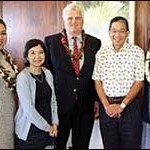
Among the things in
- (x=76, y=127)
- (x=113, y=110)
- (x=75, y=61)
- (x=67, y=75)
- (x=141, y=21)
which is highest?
(x=141, y=21)

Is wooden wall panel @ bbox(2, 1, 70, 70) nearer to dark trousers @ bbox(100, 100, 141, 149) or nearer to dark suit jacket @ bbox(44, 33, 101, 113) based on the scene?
dark suit jacket @ bbox(44, 33, 101, 113)

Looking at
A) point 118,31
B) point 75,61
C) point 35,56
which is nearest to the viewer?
point 35,56

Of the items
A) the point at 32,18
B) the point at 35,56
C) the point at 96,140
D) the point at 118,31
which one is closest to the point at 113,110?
the point at 118,31

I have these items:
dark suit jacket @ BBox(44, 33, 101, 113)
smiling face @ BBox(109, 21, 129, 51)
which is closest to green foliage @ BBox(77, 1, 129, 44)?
dark suit jacket @ BBox(44, 33, 101, 113)

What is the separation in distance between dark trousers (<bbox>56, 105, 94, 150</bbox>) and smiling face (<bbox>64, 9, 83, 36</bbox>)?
608mm

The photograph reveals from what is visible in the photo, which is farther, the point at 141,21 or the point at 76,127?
the point at 141,21

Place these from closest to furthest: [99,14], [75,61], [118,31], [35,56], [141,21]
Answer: [35,56] < [118,31] < [75,61] < [141,21] < [99,14]

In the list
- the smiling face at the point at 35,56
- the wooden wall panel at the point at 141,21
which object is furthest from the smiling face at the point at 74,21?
the wooden wall panel at the point at 141,21

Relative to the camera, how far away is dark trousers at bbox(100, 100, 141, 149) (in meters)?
2.51

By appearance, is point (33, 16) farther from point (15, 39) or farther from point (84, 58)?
point (84, 58)

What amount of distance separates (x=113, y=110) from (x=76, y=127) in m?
0.37

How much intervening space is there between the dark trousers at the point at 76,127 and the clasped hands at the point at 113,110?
235 mm

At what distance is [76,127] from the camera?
267 cm

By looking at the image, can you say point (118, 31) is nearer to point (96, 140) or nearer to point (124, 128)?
Answer: point (124, 128)
